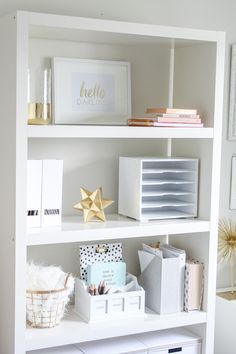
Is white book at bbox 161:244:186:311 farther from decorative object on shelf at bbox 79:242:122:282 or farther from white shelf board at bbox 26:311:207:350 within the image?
decorative object on shelf at bbox 79:242:122:282

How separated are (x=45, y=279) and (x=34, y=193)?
0.31 m

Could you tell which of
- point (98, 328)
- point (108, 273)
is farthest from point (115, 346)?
point (108, 273)

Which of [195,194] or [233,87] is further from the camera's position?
[233,87]

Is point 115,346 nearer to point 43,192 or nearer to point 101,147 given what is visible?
point 43,192

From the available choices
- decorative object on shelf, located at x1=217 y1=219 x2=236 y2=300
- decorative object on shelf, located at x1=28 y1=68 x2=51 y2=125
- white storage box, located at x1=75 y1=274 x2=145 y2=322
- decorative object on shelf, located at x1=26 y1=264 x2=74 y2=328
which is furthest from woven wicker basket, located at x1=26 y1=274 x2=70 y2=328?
decorative object on shelf, located at x1=217 y1=219 x2=236 y2=300

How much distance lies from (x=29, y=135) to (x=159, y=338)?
0.97m

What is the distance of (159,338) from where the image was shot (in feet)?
7.89

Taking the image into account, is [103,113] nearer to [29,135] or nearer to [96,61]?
[96,61]

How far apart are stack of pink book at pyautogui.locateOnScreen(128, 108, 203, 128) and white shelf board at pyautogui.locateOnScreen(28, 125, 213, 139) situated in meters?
0.03

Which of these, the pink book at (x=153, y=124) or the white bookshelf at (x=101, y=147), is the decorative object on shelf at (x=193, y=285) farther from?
the pink book at (x=153, y=124)

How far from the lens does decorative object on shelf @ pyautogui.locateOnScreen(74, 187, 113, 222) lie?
231 centimetres

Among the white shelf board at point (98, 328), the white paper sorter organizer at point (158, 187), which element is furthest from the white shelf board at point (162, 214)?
the white shelf board at point (98, 328)

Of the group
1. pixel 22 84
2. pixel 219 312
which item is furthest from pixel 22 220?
pixel 219 312

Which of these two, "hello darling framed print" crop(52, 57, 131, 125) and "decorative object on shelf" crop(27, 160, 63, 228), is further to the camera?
"hello darling framed print" crop(52, 57, 131, 125)
